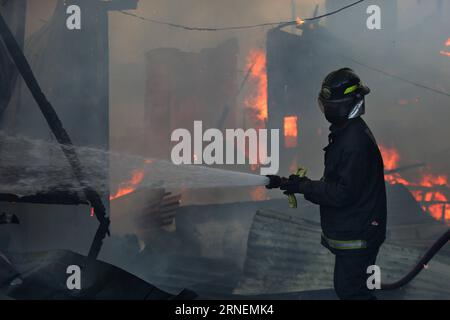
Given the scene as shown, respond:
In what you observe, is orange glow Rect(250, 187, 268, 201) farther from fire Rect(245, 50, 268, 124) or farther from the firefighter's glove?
the firefighter's glove

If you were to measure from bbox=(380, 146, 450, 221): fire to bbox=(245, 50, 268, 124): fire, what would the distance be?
5296mm

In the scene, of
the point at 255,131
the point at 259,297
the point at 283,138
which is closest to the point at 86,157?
the point at 259,297

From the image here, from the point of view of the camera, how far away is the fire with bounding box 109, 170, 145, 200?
11.1 metres

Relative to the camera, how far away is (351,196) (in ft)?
11.7

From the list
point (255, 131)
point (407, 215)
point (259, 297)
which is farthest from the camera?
point (255, 131)

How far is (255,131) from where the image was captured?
19.7 metres

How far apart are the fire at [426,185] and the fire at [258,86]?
530 cm

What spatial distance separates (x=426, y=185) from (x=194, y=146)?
29.4ft

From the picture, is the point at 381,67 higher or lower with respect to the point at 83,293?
higher

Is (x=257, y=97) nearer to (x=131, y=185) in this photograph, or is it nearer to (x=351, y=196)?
(x=131, y=185)

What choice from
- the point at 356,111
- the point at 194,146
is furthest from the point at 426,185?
the point at 356,111
